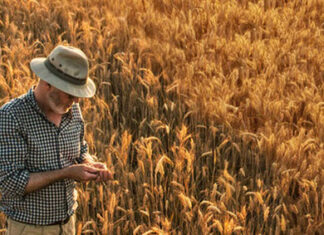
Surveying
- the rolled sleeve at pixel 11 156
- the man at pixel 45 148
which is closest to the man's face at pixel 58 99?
the man at pixel 45 148

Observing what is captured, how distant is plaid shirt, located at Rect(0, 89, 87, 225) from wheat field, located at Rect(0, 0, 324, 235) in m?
0.42

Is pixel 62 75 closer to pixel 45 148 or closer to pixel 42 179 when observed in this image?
pixel 45 148

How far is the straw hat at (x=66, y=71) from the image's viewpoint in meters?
1.94

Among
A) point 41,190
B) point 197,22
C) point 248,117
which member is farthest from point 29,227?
point 197,22

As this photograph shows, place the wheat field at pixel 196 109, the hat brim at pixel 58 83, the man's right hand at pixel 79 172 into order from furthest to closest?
the wheat field at pixel 196 109 → the man's right hand at pixel 79 172 → the hat brim at pixel 58 83

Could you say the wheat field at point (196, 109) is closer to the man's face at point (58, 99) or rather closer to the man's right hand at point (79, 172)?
the man's right hand at point (79, 172)

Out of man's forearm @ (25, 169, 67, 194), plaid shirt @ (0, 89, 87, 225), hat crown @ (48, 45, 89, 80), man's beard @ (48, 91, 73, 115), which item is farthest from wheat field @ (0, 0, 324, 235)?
hat crown @ (48, 45, 89, 80)

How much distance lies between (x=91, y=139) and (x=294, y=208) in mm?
1338

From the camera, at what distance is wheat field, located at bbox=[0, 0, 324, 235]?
2.86 meters

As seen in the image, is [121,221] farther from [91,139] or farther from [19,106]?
[19,106]

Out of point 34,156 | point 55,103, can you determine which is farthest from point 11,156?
point 55,103

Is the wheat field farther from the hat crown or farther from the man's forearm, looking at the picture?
the hat crown

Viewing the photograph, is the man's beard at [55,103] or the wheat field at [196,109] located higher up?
the man's beard at [55,103]

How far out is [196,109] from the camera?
11.8 ft
